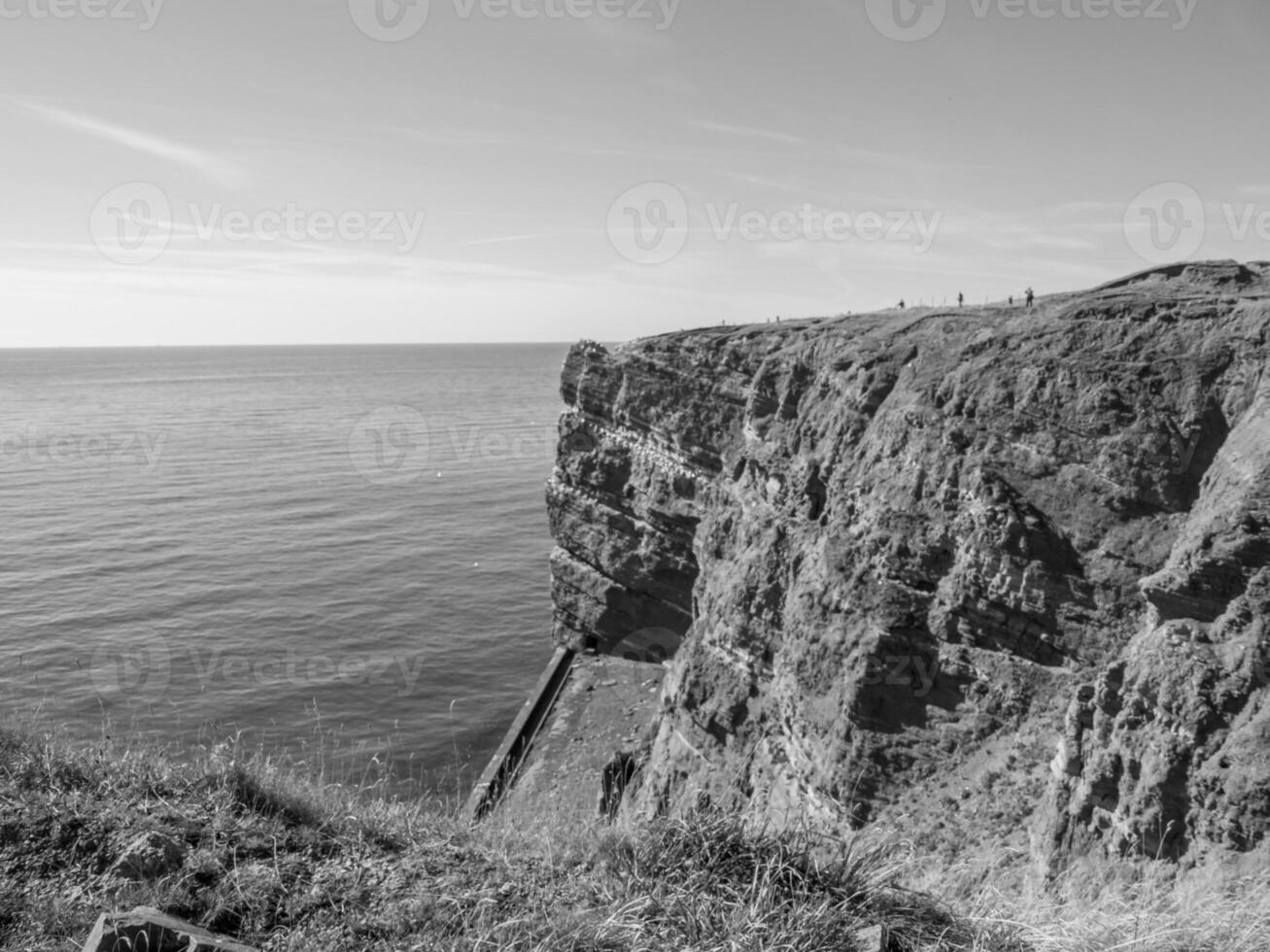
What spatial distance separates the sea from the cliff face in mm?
8752

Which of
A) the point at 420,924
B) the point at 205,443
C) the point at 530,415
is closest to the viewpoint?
the point at 420,924

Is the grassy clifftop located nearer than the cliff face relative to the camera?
Yes

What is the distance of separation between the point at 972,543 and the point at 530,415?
349 feet

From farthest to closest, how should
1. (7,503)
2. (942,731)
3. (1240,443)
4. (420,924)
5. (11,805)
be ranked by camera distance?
(7,503)
(942,731)
(1240,443)
(11,805)
(420,924)

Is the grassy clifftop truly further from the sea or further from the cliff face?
the cliff face

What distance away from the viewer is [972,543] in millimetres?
16969

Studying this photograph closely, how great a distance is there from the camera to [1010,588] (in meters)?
16.2

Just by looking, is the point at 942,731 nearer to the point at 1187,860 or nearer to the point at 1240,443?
the point at 1187,860

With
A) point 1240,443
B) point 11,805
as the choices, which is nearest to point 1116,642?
point 1240,443

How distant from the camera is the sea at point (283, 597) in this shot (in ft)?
104

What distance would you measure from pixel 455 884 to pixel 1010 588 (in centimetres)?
1377

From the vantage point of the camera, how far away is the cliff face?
12383 mm

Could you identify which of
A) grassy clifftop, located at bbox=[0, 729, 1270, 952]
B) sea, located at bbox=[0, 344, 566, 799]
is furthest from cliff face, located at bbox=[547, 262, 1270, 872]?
sea, located at bbox=[0, 344, 566, 799]

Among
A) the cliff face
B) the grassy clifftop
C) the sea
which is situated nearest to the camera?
the grassy clifftop
